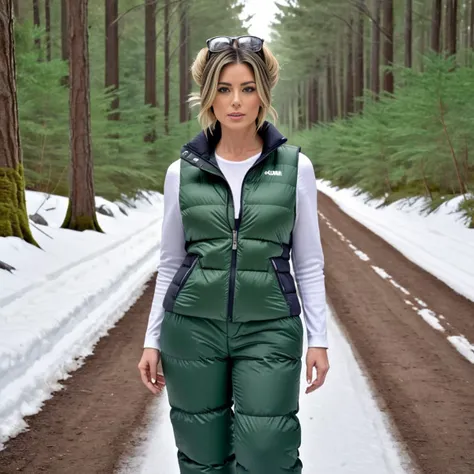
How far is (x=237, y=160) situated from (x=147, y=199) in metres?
21.8

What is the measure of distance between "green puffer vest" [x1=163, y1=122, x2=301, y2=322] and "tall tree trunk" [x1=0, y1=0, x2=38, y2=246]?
27.5 feet

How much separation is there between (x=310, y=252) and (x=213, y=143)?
568 mm

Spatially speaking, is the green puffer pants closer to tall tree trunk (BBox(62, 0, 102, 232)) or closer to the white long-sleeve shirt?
the white long-sleeve shirt

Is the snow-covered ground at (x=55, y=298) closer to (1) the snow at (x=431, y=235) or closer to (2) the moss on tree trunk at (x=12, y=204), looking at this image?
(2) the moss on tree trunk at (x=12, y=204)

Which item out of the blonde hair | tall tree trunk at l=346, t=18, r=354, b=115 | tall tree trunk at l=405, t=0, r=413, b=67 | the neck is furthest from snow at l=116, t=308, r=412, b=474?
tall tree trunk at l=346, t=18, r=354, b=115

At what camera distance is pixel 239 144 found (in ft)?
8.46

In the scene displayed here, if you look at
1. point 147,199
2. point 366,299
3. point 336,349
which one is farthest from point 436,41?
point 336,349

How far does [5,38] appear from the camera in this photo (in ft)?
32.5

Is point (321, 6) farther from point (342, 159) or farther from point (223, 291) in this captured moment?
point (223, 291)

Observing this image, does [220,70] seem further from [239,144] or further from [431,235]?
[431,235]

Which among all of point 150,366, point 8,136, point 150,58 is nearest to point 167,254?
point 150,366

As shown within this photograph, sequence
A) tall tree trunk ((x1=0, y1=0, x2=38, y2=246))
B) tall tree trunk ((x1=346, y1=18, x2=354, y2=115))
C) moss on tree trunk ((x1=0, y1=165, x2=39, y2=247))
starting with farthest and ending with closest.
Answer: tall tree trunk ((x1=346, y1=18, x2=354, y2=115))
moss on tree trunk ((x1=0, y1=165, x2=39, y2=247))
tall tree trunk ((x1=0, y1=0, x2=38, y2=246))

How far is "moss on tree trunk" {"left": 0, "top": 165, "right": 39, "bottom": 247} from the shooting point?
33.5 ft

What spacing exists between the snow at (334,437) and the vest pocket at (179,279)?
174cm
